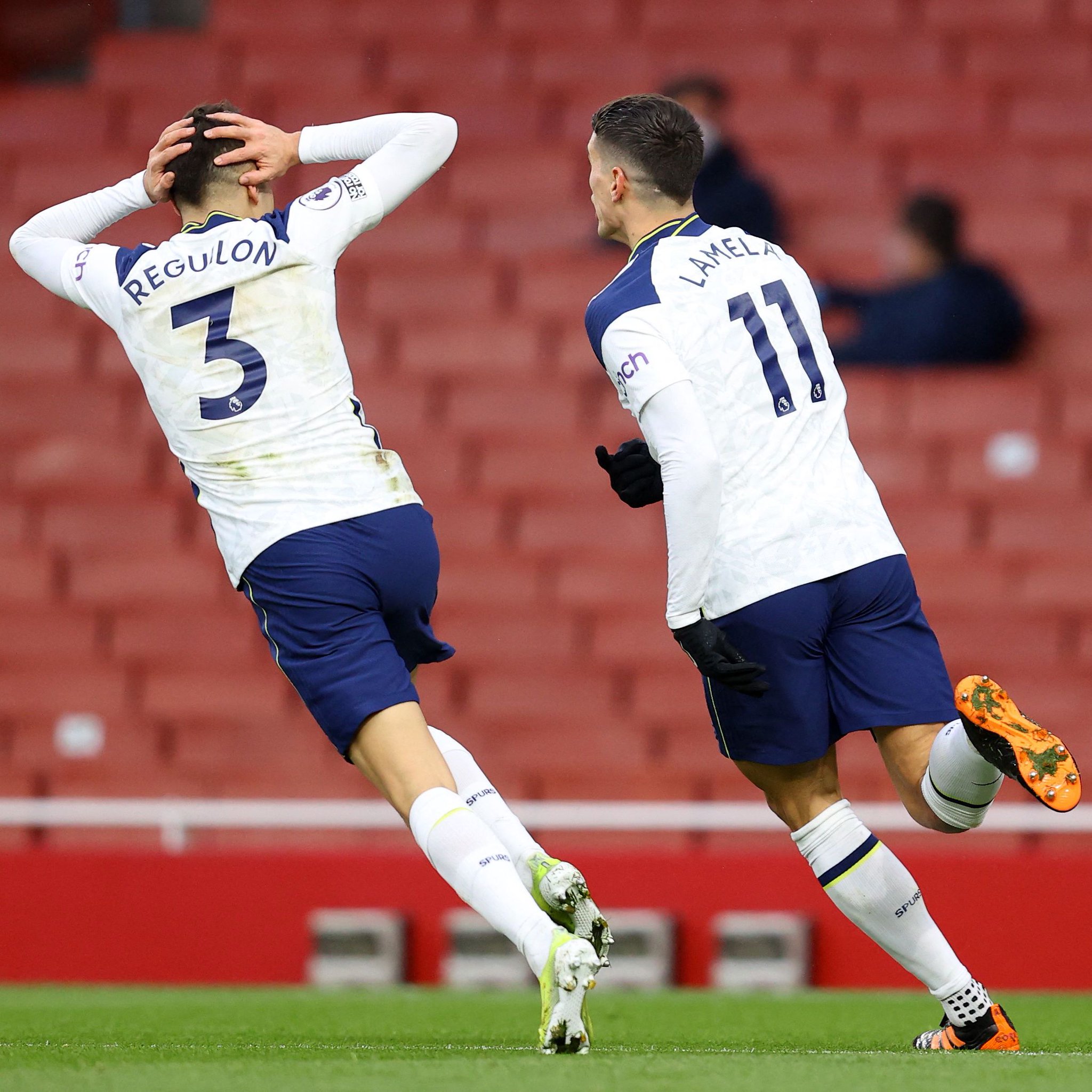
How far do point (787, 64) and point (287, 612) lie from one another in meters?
6.60

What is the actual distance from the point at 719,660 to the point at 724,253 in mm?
825

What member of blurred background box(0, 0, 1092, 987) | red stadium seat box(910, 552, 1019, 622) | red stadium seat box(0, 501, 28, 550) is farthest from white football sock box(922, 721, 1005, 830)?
red stadium seat box(0, 501, 28, 550)

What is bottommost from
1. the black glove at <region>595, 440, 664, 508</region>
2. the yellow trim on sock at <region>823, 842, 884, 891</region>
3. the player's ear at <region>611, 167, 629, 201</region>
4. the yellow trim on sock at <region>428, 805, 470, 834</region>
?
the yellow trim on sock at <region>823, 842, 884, 891</region>

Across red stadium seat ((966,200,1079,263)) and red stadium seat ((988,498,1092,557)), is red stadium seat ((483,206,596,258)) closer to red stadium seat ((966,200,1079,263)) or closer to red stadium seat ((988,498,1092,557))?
red stadium seat ((966,200,1079,263))

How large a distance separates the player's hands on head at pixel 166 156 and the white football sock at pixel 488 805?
119 centimetres

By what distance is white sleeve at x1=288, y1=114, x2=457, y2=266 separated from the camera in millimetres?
3506

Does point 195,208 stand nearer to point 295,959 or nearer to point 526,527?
point 295,959

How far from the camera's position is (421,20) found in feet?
31.8

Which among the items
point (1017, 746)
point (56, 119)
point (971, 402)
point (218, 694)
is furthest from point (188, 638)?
point (1017, 746)

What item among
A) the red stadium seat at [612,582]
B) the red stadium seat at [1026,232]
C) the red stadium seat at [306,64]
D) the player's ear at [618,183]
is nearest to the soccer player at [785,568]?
the player's ear at [618,183]

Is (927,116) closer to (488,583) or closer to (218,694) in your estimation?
(488,583)

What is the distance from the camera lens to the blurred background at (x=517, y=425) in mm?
7309

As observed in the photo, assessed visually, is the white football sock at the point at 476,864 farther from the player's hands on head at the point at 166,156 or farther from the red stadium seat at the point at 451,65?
the red stadium seat at the point at 451,65

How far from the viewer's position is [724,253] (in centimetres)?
362
